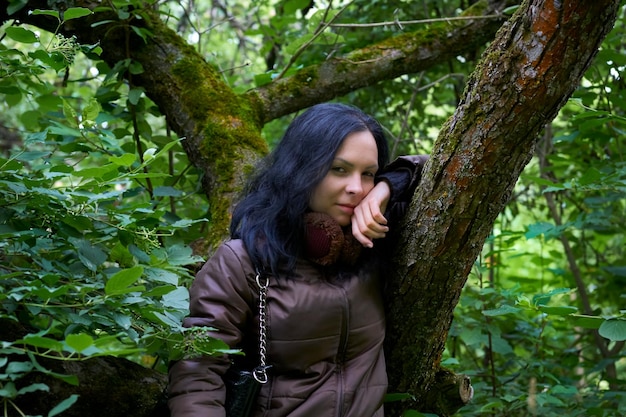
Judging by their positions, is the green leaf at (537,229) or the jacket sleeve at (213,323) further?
the green leaf at (537,229)

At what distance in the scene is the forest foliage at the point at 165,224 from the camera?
169 centimetres

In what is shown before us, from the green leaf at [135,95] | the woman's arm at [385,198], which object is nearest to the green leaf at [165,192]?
the green leaf at [135,95]

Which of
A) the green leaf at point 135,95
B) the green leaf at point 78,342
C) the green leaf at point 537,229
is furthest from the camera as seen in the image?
the green leaf at point 537,229

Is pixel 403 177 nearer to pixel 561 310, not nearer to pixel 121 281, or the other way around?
pixel 561 310

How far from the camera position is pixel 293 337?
196 centimetres

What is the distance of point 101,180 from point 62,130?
1.49ft

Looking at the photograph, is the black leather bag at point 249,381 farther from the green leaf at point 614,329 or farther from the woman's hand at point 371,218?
the green leaf at point 614,329

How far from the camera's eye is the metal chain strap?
6.37ft

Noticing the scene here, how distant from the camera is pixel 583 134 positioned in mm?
3305

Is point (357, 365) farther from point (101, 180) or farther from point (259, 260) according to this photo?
point (101, 180)

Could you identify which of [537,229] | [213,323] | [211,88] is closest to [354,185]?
[213,323]

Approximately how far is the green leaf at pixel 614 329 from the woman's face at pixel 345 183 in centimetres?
85

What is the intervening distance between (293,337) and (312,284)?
164mm

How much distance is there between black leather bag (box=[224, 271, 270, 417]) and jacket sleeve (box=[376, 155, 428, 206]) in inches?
18.4
